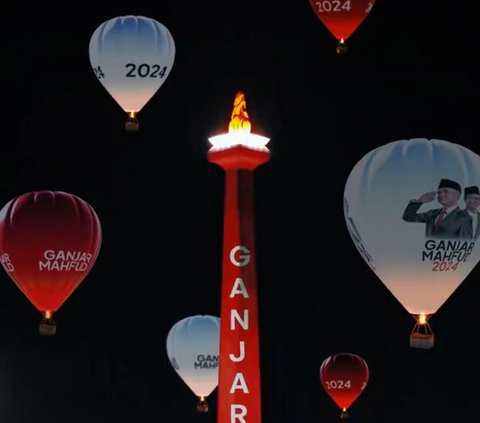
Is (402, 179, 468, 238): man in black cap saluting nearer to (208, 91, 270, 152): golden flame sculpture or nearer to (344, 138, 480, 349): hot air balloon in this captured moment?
(344, 138, 480, 349): hot air balloon

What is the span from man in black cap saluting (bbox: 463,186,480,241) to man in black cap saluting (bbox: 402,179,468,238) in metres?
0.12

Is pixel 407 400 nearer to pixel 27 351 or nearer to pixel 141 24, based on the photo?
pixel 27 351

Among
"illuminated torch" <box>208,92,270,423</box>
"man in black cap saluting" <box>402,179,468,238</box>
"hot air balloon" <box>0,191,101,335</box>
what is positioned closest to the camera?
"illuminated torch" <box>208,92,270,423</box>

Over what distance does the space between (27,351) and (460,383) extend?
1026 cm

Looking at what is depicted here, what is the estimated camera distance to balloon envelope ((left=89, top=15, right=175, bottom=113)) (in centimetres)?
3086

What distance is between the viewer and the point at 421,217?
2438 cm

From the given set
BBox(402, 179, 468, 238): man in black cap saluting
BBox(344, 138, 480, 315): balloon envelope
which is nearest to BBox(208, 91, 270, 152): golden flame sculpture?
BBox(344, 138, 480, 315): balloon envelope

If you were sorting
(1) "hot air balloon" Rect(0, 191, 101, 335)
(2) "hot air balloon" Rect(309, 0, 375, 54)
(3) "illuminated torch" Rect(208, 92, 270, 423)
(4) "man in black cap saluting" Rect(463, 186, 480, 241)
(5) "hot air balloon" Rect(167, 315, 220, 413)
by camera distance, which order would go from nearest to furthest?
(3) "illuminated torch" Rect(208, 92, 270, 423), (4) "man in black cap saluting" Rect(463, 186, 480, 241), (1) "hot air balloon" Rect(0, 191, 101, 335), (2) "hot air balloon" Rect(309, 0, 375, 54), (5) "hot air balloon" Rect(167, 315, 220, 413)

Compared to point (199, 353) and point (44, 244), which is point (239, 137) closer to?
point (44, 244)

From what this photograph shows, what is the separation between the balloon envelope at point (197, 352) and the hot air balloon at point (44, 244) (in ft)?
20.9

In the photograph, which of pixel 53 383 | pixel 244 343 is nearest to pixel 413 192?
pixel 244 343

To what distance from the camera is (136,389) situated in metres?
37.4

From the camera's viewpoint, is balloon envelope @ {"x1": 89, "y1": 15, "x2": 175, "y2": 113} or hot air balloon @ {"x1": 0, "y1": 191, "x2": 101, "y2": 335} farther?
balloon envelope @ {"x1": 89, "y1": 15, "x2": 175, "y2": 113}

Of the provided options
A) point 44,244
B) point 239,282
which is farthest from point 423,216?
point 44,244
